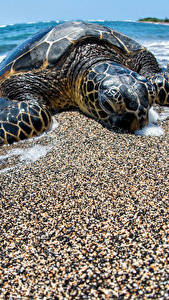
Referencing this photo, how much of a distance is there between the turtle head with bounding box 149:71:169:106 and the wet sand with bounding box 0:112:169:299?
0.94 metres

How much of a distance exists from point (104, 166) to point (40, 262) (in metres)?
0.92

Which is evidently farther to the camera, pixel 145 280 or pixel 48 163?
pixel 48 163

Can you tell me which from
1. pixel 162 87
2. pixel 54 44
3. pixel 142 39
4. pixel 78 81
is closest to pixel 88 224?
pixel 78 81

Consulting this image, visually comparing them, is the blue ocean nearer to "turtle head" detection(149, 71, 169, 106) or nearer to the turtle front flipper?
"turtle head" detection(149, 71, 169, 106)

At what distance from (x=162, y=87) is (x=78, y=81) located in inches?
40.2

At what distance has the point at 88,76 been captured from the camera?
254cm

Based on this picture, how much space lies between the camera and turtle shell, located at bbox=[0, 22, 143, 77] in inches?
111

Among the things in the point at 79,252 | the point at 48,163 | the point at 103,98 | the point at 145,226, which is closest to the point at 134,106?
the point at 103,98

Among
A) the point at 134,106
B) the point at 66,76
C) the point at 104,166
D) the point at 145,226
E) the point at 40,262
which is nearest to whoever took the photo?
the point at 40,262

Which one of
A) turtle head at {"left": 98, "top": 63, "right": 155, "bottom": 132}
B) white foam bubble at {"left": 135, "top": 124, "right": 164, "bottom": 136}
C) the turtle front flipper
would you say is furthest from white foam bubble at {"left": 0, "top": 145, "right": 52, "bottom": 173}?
white foam bubble at {"left": 135, "top": 124, "right": 164, "bottom": 136}

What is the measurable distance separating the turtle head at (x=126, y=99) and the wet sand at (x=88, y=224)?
0.79ft

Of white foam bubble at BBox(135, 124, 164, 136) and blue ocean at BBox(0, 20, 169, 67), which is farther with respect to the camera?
blue ocean at BBox(0, 20, 169, 67)

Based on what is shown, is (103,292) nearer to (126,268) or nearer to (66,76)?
(126,268)

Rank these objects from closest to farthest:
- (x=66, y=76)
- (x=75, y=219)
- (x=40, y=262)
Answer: (x=40, y=262), (x=75, y=219), (x=66, y=76)
